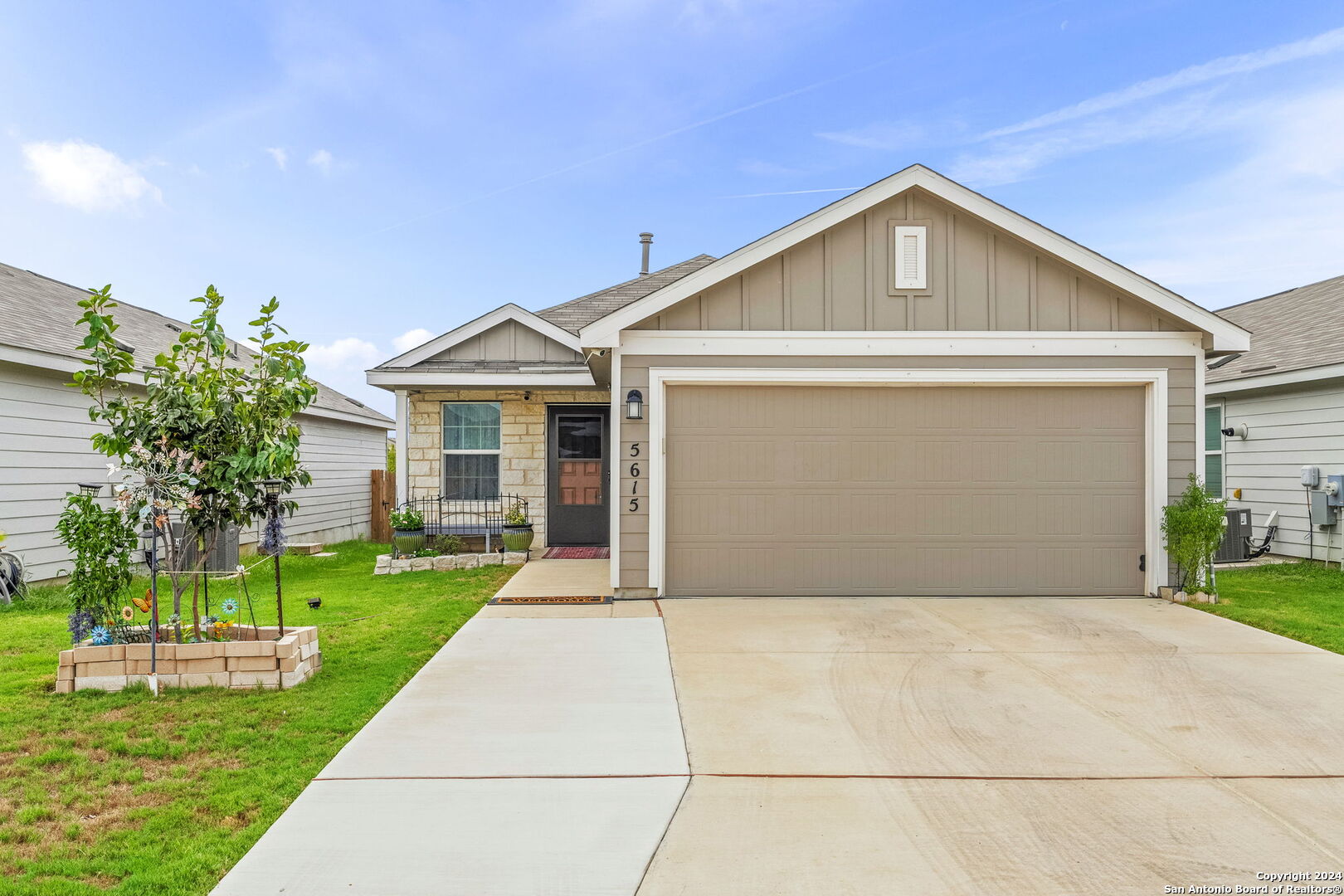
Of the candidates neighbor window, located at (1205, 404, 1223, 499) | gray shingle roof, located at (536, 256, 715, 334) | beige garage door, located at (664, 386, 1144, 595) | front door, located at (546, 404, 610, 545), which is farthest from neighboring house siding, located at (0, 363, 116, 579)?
neighbor window, located at (1205, 404, 1223, 499)

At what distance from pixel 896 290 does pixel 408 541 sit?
272 inches

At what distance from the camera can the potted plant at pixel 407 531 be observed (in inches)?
401

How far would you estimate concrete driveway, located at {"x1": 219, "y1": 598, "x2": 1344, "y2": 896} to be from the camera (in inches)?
101

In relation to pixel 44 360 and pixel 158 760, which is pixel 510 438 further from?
pixel 158 760

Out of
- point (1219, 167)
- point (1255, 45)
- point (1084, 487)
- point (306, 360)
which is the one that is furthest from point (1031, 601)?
point (1219, 167)

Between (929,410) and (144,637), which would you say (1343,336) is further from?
(144,637)

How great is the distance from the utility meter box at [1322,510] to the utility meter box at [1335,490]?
32mm

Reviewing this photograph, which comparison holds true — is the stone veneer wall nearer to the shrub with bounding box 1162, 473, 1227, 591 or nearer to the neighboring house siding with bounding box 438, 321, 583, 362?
the neighboring house siding with bounding box 438, 321, 583, 362

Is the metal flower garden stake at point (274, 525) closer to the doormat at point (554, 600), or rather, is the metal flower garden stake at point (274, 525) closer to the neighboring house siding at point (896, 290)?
the doormat at point (554, 600)

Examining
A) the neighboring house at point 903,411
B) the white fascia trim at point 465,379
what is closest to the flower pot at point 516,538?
the white fascia trim at point 465,379

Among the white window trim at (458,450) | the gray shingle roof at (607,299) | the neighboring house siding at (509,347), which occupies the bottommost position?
the white window trim at (458,450)

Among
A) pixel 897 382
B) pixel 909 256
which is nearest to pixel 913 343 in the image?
pixel 897 382

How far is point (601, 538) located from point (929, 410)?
18.3ft

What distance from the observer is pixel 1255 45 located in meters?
12.1
